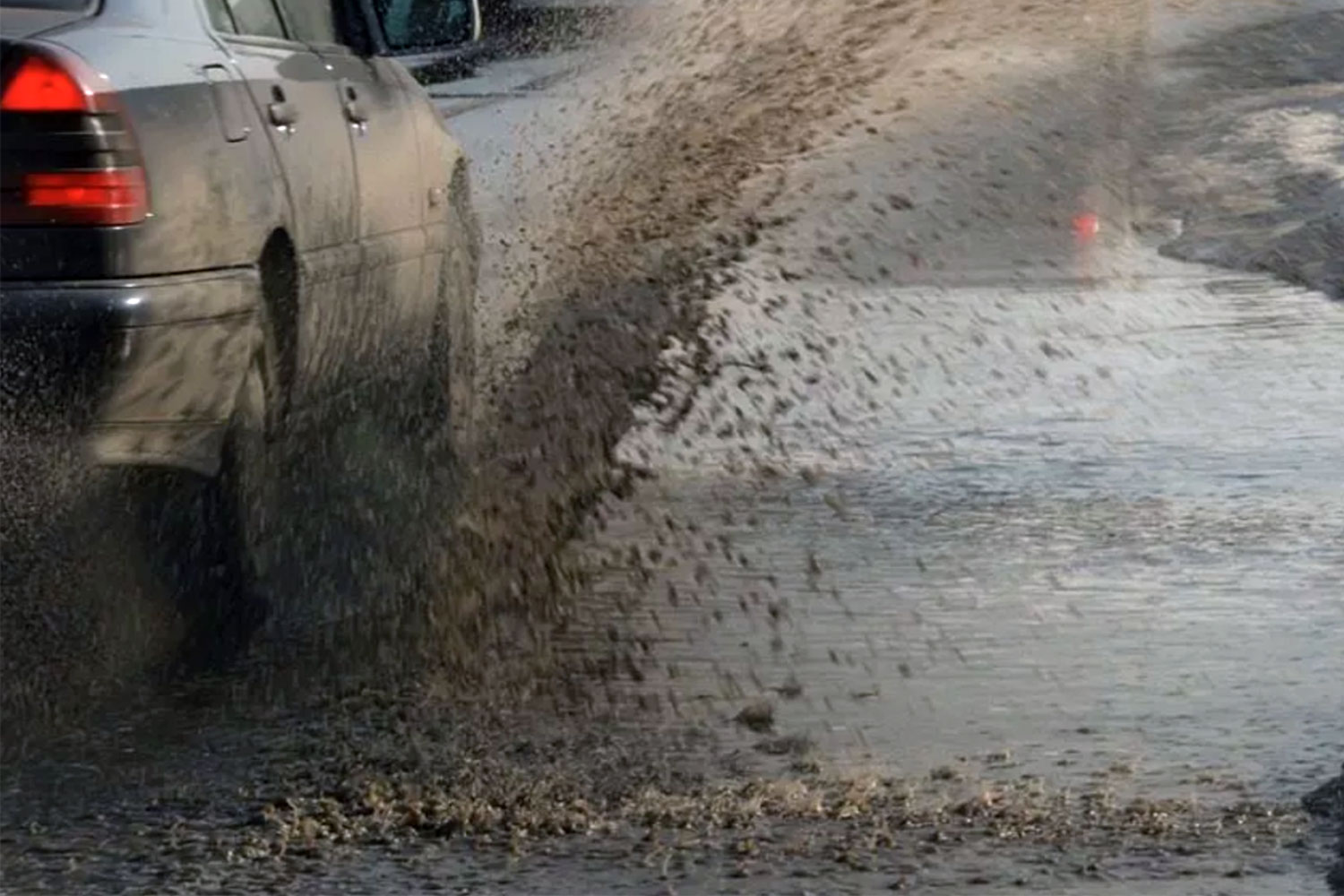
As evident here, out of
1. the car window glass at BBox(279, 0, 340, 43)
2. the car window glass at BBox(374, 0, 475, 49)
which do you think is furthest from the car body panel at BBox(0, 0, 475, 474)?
the car window glass at BBox(374, 0, 475, 49)

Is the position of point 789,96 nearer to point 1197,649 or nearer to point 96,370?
point 1197,649

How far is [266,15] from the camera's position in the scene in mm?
7305

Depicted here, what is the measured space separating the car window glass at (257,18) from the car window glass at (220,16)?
1.8 inches

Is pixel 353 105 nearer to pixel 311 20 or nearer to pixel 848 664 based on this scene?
pixel 311 20

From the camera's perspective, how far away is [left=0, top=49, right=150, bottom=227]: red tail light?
5.86 m

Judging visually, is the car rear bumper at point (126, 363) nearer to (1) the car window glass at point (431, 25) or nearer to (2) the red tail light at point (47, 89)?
(2) the red tail light at point (47, 89)

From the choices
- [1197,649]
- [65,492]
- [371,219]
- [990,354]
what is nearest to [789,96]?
[990,354]

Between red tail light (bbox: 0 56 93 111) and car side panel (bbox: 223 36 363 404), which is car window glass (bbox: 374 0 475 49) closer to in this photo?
car side panel (bbox: 223 36 363 404)

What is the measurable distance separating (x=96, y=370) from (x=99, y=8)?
87 centimetres

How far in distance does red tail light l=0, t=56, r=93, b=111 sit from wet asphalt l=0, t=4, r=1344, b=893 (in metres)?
1.25

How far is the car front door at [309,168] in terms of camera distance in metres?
6.78

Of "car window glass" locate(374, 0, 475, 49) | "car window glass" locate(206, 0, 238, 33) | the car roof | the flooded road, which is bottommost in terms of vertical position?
the flooded road

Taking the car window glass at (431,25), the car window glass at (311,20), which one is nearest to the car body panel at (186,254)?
the car window glass at (311,20)

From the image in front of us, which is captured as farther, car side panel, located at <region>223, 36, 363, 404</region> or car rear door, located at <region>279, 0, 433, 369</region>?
car rear door, located at <region>279, 0, 433, 369</region>
